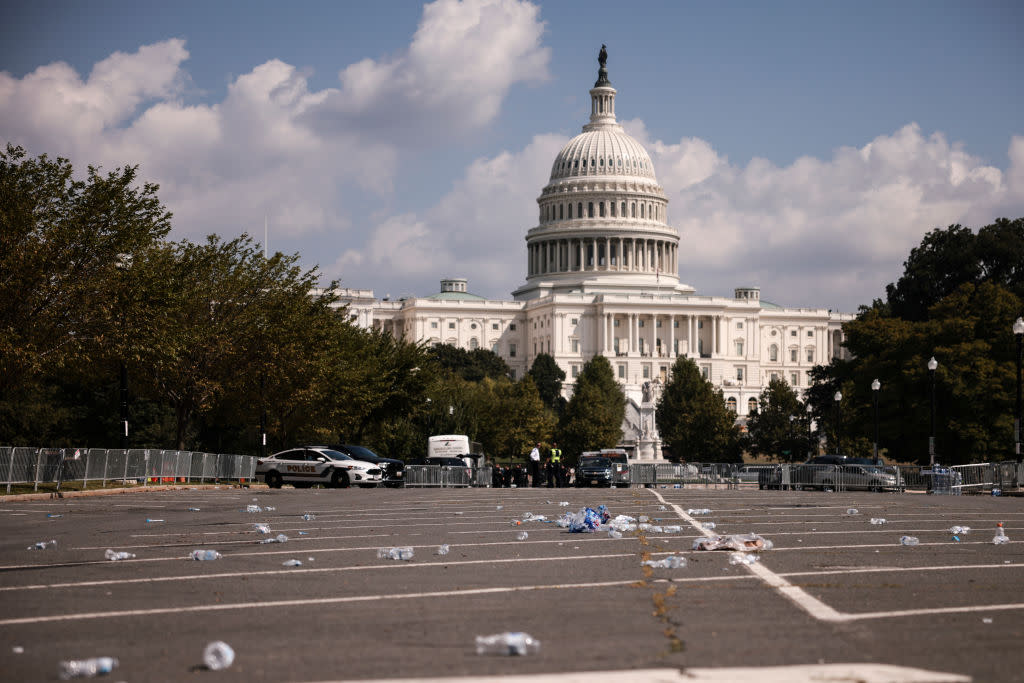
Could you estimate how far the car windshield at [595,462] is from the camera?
177 ft

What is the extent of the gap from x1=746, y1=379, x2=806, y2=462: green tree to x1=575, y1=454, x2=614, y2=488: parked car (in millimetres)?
39017

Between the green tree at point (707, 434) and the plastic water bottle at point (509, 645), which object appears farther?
the green tree at point (707, 434)

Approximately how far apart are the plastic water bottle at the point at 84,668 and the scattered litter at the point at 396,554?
7137mm

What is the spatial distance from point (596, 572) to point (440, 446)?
5145cm

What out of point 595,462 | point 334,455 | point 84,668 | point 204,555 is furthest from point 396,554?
point 595,462

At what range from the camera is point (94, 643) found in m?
9.24

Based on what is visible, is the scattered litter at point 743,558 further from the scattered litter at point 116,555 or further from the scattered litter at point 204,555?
the scattered litter at point 116,555

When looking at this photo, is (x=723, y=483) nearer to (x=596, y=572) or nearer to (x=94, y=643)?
(x=596, y=572)

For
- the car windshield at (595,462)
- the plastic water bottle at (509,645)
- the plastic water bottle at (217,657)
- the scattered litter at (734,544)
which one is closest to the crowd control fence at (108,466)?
the car windshield at (595,462)

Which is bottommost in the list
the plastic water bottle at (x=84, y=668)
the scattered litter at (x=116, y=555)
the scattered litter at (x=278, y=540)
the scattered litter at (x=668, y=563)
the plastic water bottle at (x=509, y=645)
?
the plastic water bottle at (x=84, y=668)

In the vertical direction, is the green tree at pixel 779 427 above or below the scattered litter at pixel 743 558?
above

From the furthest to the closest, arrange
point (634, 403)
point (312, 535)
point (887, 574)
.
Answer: point (634, 403) < point (312, 535) < point (887, 574)

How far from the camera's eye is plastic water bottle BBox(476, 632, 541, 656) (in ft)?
28.9

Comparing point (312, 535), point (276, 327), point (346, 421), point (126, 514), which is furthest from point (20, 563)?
point (346, 421)
